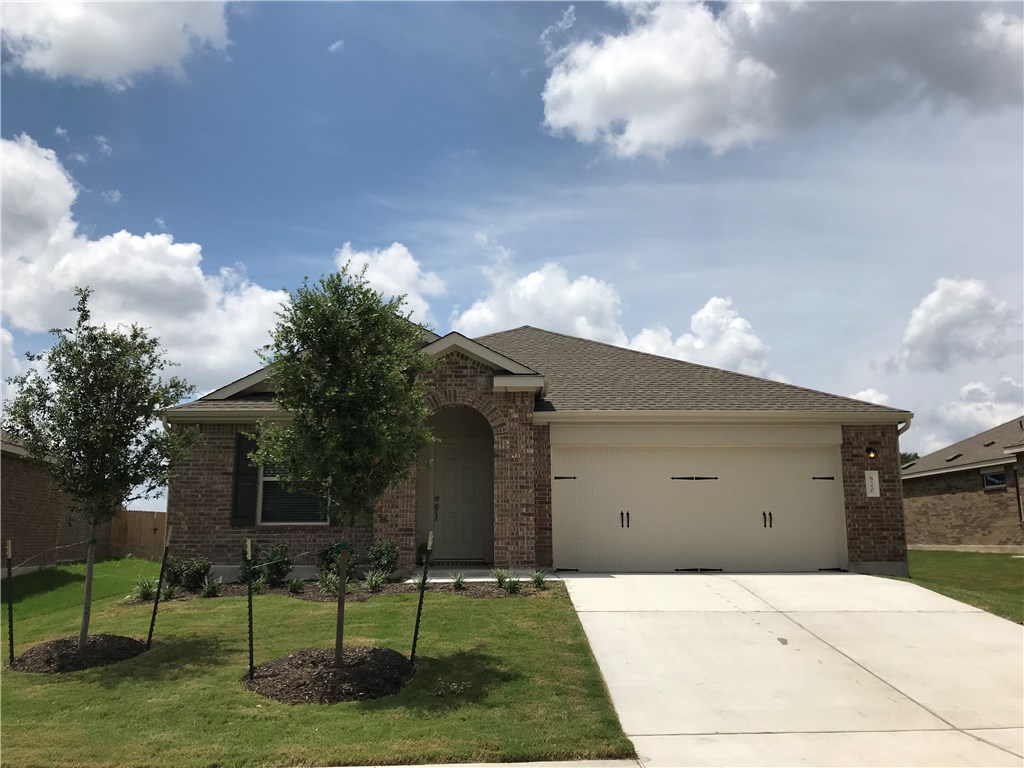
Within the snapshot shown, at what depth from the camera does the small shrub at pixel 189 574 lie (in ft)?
39.8

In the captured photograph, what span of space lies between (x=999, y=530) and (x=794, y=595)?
58.7ft

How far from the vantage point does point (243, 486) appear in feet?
43.7

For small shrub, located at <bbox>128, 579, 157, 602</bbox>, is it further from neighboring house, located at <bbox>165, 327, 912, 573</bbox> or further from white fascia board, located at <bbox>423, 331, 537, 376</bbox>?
white fascia board, located at <bbox>423, 331, 537, 376</bbox>

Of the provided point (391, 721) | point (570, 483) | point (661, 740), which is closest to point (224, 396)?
point (570, 483)

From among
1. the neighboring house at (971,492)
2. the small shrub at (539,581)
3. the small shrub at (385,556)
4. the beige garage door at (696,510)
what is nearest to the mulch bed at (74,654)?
the small shrub at (385,556)

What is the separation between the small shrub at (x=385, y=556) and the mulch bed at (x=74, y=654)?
13.4ft

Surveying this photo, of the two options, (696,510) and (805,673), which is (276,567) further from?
(805,673)

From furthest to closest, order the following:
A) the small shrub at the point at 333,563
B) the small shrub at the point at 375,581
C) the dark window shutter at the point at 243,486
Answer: the dark window shutter at the point at 243,486 → the small shrub at the point at 333,563 → the small shrub at the point at 375,581

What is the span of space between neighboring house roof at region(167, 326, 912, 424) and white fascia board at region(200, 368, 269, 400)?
0.02 metres

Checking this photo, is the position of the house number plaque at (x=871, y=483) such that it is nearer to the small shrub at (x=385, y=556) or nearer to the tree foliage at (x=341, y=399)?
the small shrub at (x=385, y=556)

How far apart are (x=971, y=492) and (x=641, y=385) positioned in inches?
707

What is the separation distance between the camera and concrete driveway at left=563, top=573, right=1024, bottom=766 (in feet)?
19.6

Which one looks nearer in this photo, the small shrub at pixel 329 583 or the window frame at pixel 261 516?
the small shrub at pixel 329 583

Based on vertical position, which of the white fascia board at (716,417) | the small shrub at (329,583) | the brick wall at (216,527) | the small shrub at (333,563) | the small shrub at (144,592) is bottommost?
the small shrub at (144,592)
